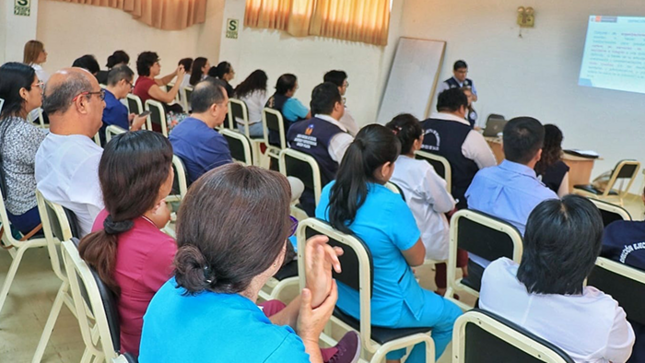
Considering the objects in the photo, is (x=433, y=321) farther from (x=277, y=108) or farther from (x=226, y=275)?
(x=277, y=108)

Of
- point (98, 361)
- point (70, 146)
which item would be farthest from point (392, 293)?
point (70, 146)

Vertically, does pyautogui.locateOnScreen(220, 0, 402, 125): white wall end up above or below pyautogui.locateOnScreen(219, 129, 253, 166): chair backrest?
above

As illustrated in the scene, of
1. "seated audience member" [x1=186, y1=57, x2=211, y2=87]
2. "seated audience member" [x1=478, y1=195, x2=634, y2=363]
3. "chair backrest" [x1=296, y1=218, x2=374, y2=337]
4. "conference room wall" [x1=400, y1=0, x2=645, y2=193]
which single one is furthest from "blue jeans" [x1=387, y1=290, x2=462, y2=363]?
"conference room wall" [x1=400, y1=0, x2=645, y2=193]

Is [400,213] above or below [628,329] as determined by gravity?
above

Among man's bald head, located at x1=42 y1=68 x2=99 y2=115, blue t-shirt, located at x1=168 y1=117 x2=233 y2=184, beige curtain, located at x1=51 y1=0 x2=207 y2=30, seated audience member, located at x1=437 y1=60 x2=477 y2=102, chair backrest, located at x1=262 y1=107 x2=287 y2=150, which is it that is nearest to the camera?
man's bald head, located at x1=42 y1=68 x2=99 y2=115

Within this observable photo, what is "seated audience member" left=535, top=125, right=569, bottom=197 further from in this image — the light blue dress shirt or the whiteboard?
the whiteboard

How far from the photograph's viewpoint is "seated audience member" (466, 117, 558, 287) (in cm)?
261

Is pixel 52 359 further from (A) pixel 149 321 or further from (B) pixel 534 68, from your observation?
(B) pixel 534 68

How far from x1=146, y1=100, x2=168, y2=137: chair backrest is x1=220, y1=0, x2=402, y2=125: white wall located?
3.68 metres

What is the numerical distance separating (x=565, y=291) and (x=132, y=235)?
3.90 ft

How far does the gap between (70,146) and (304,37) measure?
6.74 meters

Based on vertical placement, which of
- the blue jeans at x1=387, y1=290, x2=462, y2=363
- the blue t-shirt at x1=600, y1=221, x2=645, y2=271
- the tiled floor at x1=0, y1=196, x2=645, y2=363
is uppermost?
the blue t-shirt at x1=600, y1=221, x2=645, y2=271

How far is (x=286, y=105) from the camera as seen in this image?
5188 millimetres

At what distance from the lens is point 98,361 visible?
1.78 meters
